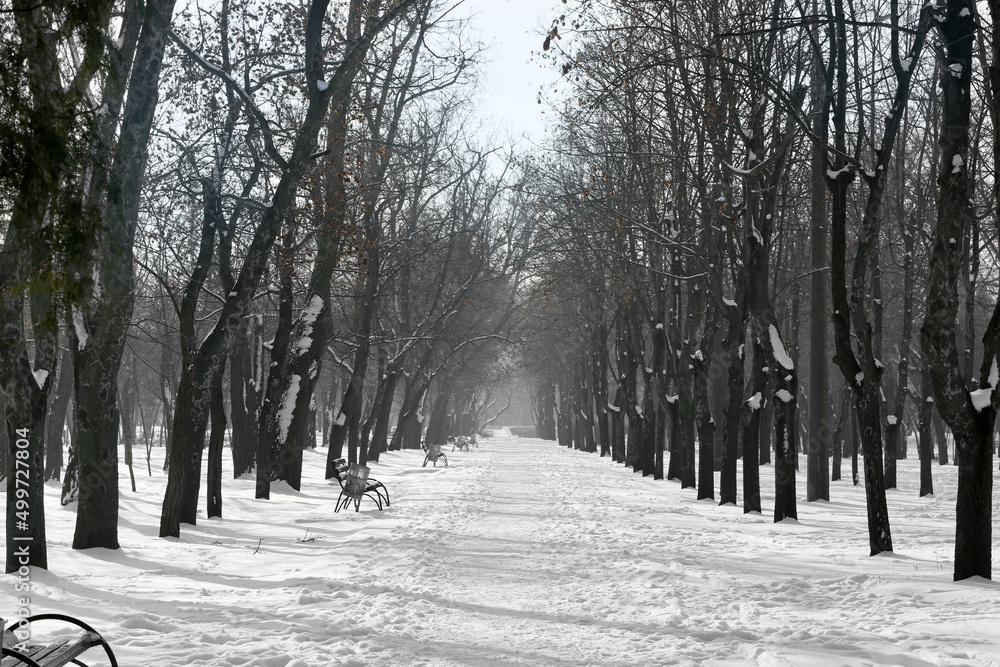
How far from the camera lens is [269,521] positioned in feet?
50.8

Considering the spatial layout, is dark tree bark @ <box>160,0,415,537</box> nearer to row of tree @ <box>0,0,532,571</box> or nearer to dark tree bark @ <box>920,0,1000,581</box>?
row of tree @ <box>0,0,532,571</box>

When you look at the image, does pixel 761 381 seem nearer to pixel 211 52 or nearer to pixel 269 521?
pixel 269 521

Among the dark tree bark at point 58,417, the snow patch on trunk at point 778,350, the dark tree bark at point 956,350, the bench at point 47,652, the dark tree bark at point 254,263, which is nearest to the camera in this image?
the bench at point 47,652

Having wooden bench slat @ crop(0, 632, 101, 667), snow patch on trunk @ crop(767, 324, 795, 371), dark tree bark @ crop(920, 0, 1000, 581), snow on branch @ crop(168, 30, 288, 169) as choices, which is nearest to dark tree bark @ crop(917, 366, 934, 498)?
snow patch on trunk @ crop(767, 324, 795, 371)

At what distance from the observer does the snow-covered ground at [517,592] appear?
6457mm

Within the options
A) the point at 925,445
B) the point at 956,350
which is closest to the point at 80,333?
the point at 956,350

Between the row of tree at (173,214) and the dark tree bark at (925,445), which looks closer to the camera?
the row of tree at (173,214)

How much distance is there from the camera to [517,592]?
873 centimetres

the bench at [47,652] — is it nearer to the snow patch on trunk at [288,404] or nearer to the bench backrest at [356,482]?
the bench backrest at [356,482]

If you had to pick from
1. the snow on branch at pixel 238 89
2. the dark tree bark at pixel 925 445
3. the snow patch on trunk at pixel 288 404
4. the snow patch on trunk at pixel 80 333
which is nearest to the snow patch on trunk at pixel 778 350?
the dark tree bark at pixel 925 445

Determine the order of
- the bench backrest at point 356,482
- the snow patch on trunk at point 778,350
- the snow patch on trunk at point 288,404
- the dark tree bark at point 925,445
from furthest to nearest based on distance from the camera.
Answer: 1. the dark tree bark at point 925,445
2. the snow patch on trunk at point 288,404
3. the bench backrest at point 356,482
4. the snow patch on trunk at point 778,350

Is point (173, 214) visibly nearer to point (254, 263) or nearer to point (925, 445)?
point (254, 263)

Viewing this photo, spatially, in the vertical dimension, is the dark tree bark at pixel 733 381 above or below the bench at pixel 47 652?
above

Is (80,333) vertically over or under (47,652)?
over
